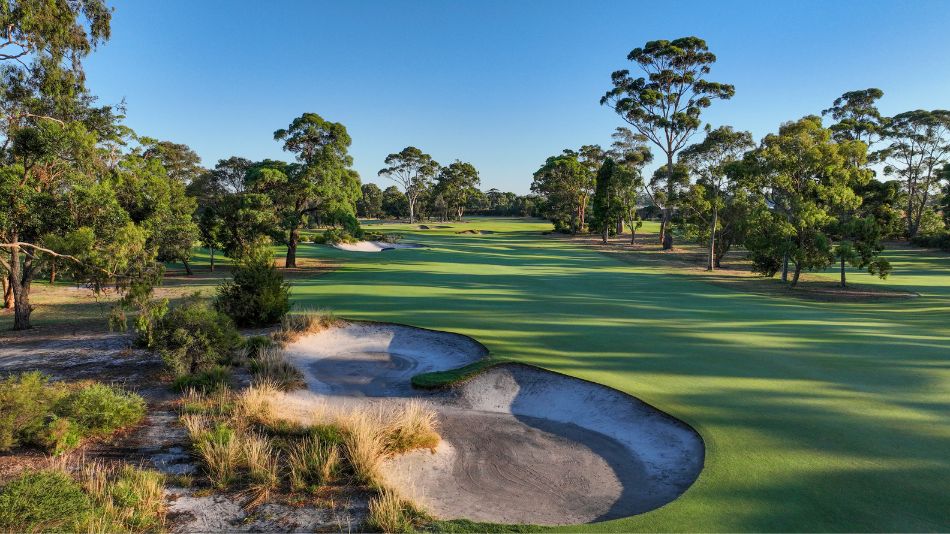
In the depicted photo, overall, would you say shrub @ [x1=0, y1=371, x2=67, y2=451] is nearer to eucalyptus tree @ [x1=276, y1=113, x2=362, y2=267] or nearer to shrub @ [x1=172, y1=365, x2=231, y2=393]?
shrub @ [x1=172, y1=365, x2=231, y2=393]

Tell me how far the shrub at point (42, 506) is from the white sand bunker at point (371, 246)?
42.1 m

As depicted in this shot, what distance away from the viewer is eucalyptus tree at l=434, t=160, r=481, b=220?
107688 mm

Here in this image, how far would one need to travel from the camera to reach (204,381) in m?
10.8

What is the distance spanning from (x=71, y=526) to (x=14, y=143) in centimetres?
1256

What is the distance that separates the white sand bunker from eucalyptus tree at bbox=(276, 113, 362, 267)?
583 inches

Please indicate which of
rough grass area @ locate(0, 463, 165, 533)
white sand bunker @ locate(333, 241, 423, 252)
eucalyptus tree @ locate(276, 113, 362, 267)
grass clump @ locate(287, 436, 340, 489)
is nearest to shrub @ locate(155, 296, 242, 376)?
rough grass area @ locate(0, 463, 165, 533)

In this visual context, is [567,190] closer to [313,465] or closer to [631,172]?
[631,172]

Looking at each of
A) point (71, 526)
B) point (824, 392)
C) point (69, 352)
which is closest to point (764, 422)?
point (824, 392)

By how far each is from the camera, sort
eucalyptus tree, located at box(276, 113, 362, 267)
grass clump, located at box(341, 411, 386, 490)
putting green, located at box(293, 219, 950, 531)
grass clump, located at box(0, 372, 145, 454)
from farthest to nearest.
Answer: eucalyptus tree, located at box(276, 113, 362, 267), grass clump, located at box(0, 372, 145, 454), grass clump, located at box(341, 411, 386, 490), putting green, located at box(293, 219, 950, 531)

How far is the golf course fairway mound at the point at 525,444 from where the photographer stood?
23.0 feet

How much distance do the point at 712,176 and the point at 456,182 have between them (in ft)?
248

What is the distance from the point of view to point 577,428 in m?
9.76

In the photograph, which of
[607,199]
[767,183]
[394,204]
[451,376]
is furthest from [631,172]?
[394,204]

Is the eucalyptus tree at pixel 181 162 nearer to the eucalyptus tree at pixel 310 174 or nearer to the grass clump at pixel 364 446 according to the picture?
the eucalyptus tree at pixel 310 174
